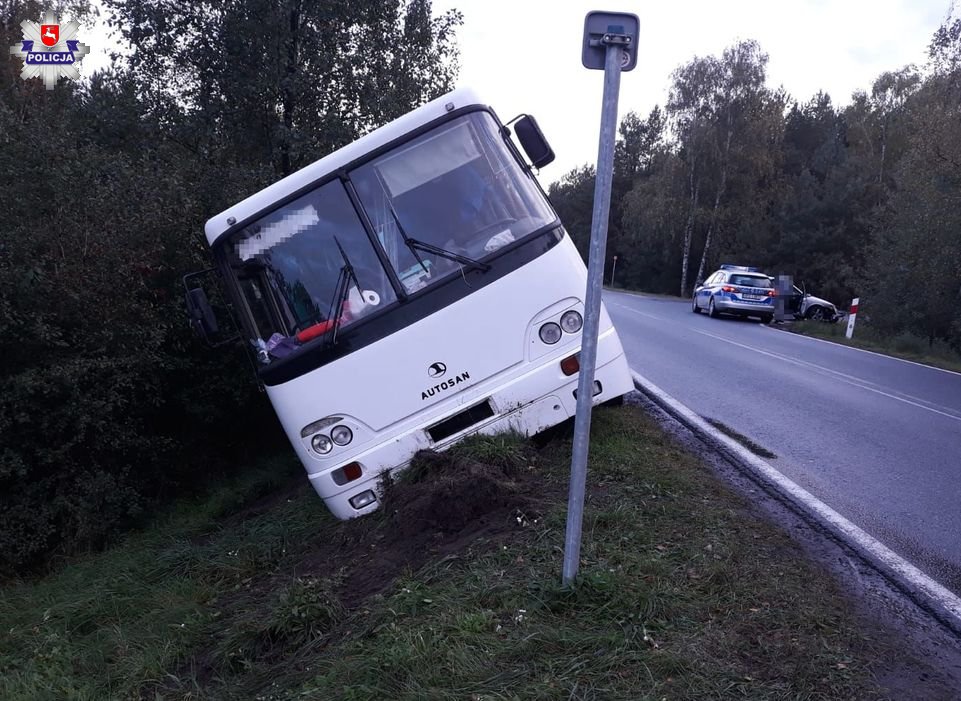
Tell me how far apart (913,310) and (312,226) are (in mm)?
23397

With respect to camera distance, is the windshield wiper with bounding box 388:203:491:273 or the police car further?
the police car

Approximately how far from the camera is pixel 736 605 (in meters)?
3.95

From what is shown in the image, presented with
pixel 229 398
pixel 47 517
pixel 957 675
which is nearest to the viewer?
pixel 957 675

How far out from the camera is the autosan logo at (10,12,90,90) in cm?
1622

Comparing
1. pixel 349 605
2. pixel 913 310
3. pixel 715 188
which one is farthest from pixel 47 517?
pixel 715 188

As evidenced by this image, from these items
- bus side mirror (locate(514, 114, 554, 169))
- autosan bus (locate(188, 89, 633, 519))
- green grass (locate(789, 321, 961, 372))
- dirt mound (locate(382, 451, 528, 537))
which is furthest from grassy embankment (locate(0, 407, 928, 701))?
green grass (locate(789, 321, 961, 372))

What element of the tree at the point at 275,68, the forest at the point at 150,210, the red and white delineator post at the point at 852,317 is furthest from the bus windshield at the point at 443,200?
the red and white delineator post at the point at 852,317

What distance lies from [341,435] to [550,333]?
167 centimetres

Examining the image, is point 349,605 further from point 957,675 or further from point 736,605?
point 957,675

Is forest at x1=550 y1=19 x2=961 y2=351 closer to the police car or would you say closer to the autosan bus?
the police car

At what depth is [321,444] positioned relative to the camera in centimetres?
591

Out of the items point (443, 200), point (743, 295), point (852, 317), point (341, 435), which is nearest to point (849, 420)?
point (443, 200)

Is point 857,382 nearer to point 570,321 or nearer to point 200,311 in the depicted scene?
point 570,321

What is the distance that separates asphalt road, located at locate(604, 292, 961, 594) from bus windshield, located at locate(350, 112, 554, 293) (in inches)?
124
